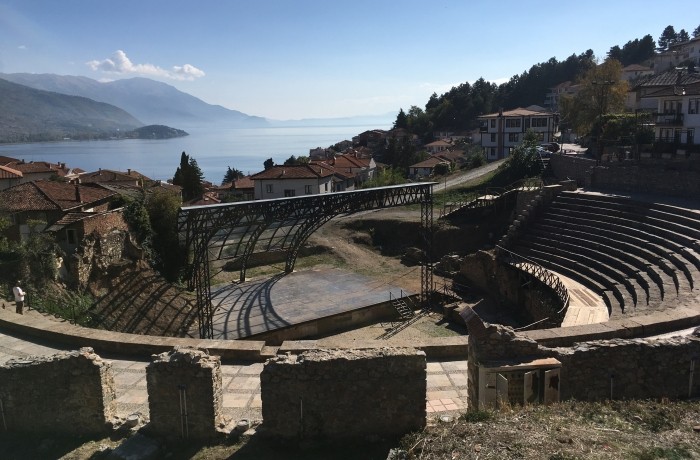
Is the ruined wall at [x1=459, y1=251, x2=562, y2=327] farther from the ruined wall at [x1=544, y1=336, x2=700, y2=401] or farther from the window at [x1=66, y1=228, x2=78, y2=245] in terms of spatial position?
the window at [x1=66, y1=228, x2=78, y2=245]

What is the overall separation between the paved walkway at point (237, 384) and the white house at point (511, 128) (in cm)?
5589

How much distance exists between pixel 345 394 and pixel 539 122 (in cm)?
6230

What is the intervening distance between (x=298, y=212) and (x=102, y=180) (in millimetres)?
25543

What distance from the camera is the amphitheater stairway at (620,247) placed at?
1777 cm

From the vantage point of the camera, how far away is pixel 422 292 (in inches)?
1035

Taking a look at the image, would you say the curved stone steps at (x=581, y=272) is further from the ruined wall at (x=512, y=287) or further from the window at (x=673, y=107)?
the window at (x=673, y=107)

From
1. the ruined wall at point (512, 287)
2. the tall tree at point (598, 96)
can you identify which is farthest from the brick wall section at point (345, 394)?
the tall tree at point (598, 96)

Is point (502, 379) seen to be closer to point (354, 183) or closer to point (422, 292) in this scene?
point (422, 292)

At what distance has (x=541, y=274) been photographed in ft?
76.7

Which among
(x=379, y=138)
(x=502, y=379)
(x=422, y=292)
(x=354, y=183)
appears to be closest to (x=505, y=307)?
(x=422, y=292)

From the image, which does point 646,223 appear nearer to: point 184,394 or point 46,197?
point 184,394

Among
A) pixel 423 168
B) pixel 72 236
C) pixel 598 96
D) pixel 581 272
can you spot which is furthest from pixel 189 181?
pixel 581 272

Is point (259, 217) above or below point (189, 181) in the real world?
below

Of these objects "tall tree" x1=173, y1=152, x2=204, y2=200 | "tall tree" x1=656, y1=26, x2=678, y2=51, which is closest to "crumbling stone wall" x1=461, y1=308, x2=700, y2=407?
"tall tree" x1=173, y1=152, x2=204, y2=200
